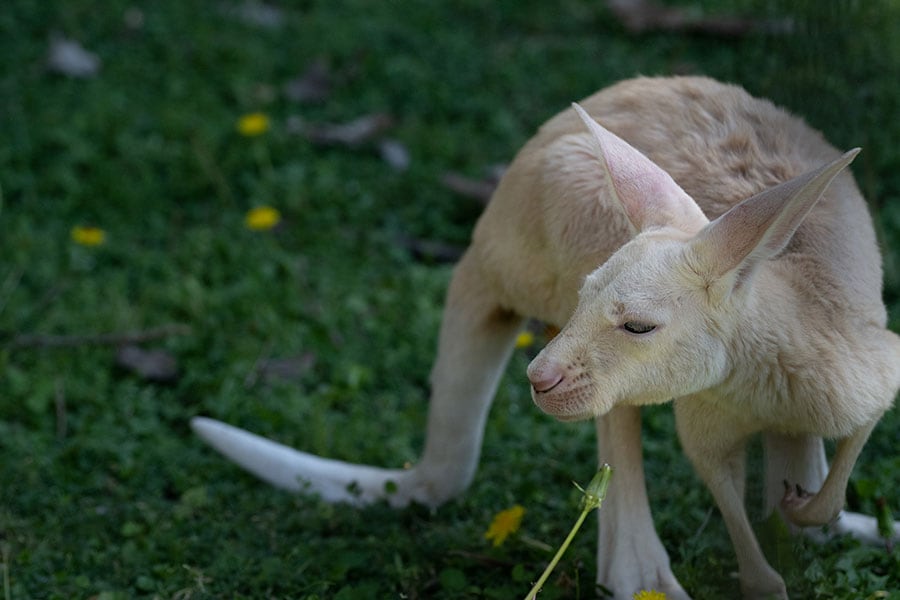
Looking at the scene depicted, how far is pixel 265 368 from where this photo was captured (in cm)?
422

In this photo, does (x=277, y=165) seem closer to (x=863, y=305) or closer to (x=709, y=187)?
(x=709, y=187)

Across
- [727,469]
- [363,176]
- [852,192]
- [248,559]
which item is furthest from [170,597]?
[363,176]

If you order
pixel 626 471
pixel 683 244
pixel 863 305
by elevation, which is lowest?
pixel 626 471

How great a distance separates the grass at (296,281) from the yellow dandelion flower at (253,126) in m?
0.06

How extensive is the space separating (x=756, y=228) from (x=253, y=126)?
11.4 feet

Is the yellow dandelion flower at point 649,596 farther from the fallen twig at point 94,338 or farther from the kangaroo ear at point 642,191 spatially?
the fallen twig at point 94,338

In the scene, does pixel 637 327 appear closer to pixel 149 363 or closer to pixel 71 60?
pixel 149 363

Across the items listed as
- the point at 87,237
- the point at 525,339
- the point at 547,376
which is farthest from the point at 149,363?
the point at 547,376

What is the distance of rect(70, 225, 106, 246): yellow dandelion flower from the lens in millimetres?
4773

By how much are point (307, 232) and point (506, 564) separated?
2181 mm

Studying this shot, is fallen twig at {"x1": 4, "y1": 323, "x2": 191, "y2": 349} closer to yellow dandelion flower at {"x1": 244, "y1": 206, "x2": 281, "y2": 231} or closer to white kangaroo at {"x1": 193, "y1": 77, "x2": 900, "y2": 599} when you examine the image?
yellow dandelion flower at {"x1": 244, "y1": 206, "x2": 281, "y2": 231}

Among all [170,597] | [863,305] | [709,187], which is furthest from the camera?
[170,597]

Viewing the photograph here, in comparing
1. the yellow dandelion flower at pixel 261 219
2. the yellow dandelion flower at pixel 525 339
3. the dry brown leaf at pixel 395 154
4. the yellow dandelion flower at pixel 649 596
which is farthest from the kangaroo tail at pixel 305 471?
the dry brown leaf at pixel 395 154

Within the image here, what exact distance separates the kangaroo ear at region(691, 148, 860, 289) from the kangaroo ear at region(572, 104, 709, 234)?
158mm
